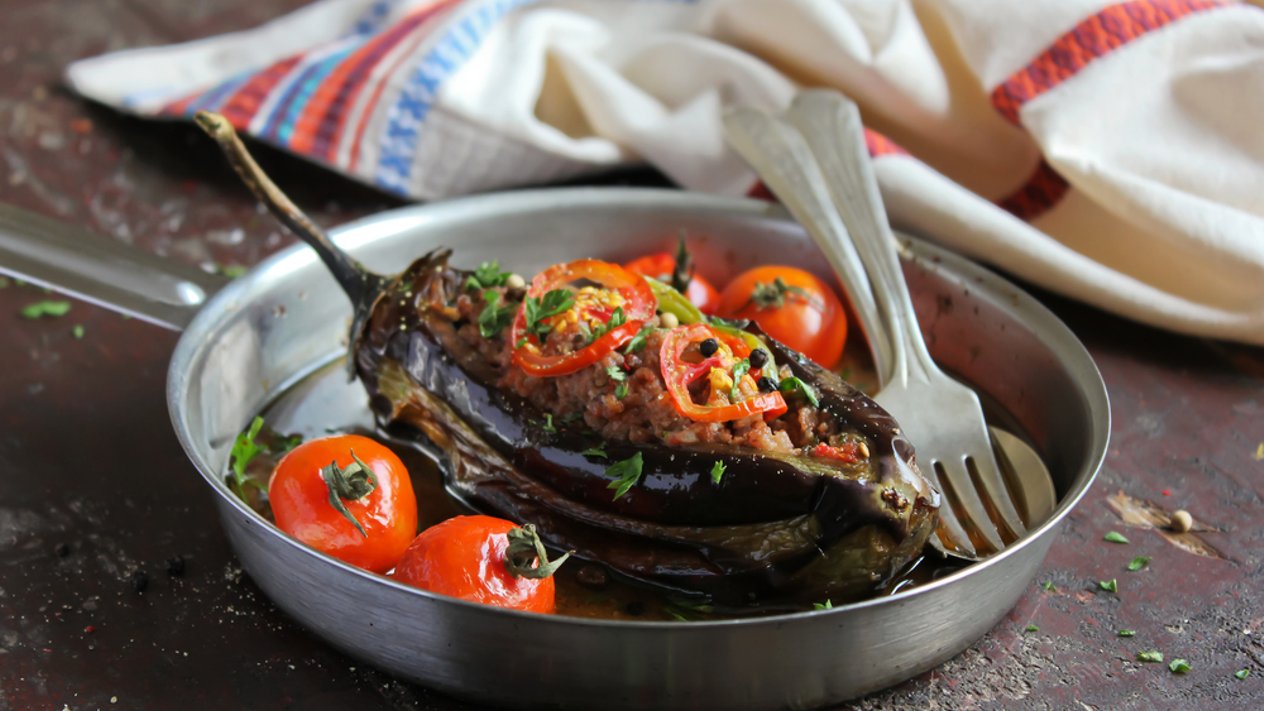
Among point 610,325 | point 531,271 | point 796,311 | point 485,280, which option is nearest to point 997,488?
point 796,311

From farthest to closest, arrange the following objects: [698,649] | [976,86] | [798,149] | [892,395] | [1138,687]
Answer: [976,86] → [798,149] → [892,395] → [1138,687] → [698,649]

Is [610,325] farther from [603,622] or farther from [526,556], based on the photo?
[603,622]

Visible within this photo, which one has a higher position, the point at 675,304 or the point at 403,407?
the point at 675,304

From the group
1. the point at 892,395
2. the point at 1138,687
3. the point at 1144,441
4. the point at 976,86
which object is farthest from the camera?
the point at 976,86

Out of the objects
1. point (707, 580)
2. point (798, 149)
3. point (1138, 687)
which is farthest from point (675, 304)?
point (1138, 687)

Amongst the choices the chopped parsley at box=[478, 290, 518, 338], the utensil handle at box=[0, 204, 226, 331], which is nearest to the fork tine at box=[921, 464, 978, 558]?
the chopped parsley at box=[478, 290, 518, 338]

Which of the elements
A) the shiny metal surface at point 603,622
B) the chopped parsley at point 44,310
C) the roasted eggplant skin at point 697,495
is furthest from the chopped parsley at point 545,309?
the chopped parsley at point 44,310

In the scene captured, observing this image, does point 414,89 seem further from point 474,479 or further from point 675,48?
point 474,479

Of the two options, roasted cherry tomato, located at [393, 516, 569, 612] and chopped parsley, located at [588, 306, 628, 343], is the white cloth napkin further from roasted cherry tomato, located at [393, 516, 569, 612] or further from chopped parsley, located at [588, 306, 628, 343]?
roasted cherry tomato, located at [393, 516, 569, 612]
